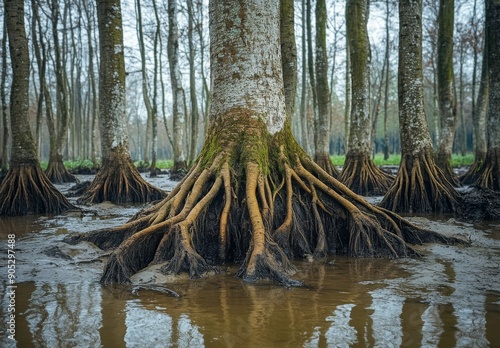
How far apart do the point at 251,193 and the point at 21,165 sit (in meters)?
5.91

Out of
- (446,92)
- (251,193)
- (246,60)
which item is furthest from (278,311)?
(446,92)

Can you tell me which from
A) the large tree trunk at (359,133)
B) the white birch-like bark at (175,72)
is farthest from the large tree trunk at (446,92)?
the white birch-like bark at (175,72)

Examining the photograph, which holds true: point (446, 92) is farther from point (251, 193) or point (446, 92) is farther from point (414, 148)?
point (251, 193)

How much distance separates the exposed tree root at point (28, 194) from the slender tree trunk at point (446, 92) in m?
9.50

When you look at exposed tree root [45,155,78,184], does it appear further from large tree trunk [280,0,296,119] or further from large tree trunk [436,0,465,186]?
large tree trunk [436,0,465,186]

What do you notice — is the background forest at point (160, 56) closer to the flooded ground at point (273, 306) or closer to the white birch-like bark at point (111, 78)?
the white birch-like bark at point (111, 78)

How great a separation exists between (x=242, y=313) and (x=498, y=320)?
5.16ft

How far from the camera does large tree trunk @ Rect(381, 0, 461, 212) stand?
7840mm

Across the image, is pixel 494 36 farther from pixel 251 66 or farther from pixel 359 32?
pixel 251 66

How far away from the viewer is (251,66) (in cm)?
514

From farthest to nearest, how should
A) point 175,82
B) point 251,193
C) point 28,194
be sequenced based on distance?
point 175,82, point 28,194, point 251,193

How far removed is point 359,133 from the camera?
37.0ft

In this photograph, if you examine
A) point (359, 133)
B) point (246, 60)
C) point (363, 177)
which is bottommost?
point (363, 177)

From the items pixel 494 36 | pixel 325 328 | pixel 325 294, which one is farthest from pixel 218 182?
pixel 494 36
